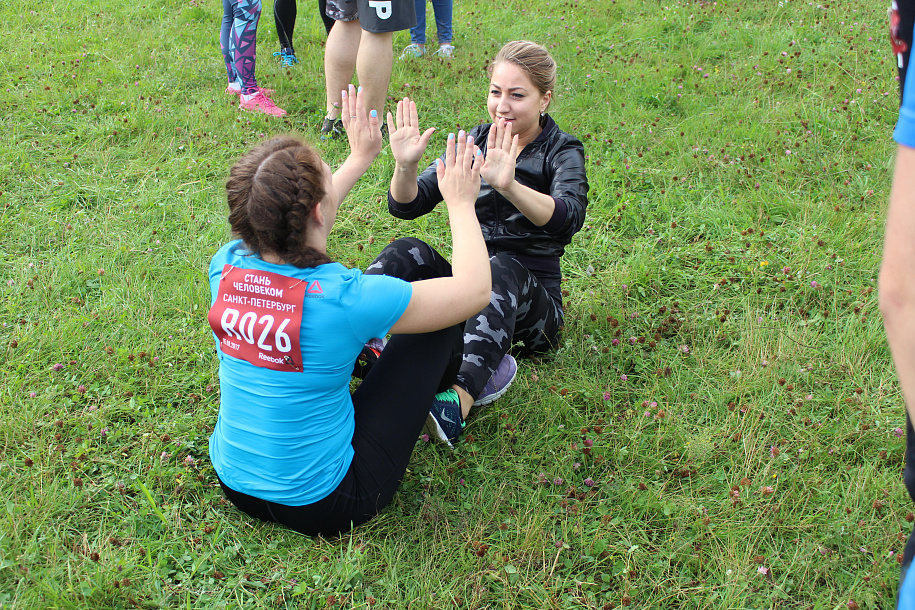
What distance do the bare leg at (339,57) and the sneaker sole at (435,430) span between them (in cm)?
358

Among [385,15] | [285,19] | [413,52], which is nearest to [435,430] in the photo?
[385,15]

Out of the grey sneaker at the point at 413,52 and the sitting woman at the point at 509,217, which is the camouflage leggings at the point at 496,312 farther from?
the grey sneaker at the point at 413,52

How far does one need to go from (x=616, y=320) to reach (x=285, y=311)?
224cm

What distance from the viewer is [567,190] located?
10.9 ft

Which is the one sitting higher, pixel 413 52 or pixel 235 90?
pixel 413 52

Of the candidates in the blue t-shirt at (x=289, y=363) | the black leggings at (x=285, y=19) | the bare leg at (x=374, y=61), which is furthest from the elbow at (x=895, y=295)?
the black leggings at (x=285, y=19)

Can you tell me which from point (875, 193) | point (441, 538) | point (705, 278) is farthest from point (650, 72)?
point (441, 538)

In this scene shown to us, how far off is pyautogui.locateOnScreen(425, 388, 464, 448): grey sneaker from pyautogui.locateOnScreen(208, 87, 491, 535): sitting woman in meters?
0.24

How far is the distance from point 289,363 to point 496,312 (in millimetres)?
1197

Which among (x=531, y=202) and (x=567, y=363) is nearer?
(x=531, y=202)

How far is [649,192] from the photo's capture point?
502cm

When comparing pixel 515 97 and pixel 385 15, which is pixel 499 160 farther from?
pixel 385 15

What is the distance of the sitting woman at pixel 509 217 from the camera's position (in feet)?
9.89

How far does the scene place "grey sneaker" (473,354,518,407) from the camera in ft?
10.7
